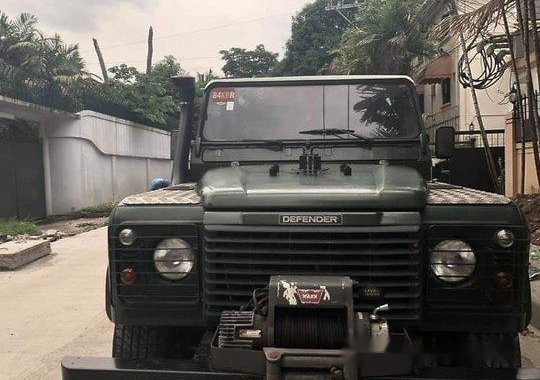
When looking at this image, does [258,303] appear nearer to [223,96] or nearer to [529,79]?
[223,96]

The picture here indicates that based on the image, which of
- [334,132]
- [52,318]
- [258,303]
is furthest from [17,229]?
[258,303]

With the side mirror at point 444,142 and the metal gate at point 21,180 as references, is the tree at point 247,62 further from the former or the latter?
the side mirror at point 444,142

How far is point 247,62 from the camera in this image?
4253 centimetres

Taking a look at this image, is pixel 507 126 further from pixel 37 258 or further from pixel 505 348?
pixel 505 348

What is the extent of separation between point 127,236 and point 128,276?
192 mm

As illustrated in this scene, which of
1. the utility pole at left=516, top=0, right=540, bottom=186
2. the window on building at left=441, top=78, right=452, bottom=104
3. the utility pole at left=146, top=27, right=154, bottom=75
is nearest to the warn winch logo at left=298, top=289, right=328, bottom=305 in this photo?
the utility pole at left=516, top=0, right=540, bottom=186

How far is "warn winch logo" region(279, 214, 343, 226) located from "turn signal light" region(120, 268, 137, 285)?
2.49 feet

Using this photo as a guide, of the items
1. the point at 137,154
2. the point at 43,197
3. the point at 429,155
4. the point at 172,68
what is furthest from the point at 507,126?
the point at 172,68

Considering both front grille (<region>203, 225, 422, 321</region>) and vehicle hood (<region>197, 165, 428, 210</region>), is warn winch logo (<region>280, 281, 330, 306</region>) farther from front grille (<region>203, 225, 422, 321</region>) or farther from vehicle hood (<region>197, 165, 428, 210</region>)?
vehicle hood (<region>197, 165, 428, 210</region>)

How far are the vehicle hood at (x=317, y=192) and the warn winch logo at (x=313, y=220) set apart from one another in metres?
0.05

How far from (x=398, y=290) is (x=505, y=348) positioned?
68 centimetres

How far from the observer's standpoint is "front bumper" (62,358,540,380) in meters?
2.37

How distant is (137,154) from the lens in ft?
69.6

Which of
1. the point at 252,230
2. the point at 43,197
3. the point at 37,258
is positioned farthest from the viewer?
the point at 43,197
